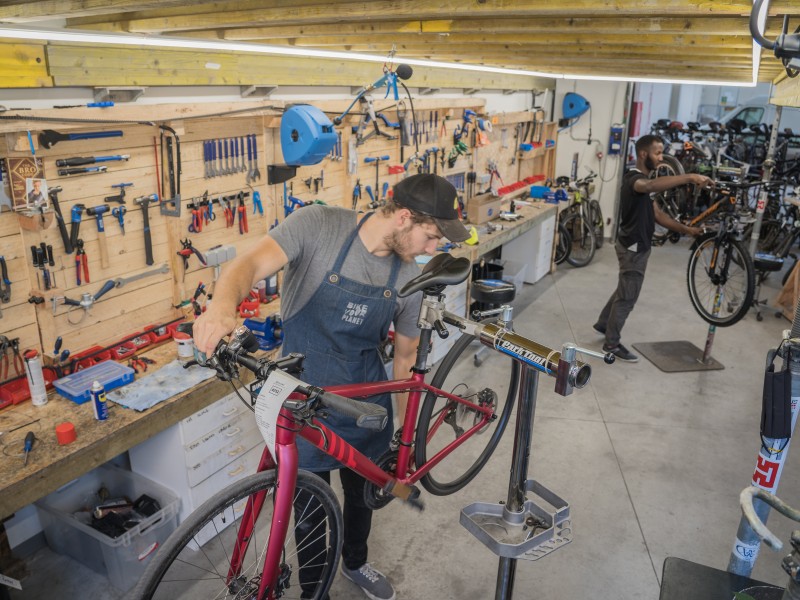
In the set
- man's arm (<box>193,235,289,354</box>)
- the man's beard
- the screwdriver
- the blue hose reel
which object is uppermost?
the blue hose reel

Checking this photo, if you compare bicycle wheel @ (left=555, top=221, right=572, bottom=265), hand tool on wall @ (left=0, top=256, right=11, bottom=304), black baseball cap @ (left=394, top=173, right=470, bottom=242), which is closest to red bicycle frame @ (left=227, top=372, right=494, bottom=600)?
black baseball cap @ (left=394, top=173, right=470, bottom=242)

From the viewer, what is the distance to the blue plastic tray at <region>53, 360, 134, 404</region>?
2568mm

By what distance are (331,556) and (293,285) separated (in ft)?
3.12

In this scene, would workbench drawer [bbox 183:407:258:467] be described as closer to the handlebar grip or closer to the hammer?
the hammer

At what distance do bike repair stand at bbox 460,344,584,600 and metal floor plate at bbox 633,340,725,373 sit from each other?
11.3 ft

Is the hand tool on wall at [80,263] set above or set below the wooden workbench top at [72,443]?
above

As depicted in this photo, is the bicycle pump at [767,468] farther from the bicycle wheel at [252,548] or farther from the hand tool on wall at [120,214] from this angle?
the hand tool on wall at [120,214]

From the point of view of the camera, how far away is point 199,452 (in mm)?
2799

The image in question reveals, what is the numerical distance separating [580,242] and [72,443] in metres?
6.64

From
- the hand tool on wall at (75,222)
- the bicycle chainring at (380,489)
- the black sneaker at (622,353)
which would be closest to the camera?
the bicycle chainring at (380,489)

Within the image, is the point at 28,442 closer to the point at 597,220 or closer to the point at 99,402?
the point at 99,402

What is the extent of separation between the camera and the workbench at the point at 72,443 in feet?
6.86

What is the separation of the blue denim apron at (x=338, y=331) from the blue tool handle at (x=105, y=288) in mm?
1204

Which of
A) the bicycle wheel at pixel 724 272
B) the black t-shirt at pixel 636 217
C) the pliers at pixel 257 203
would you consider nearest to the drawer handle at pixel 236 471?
the pliers at pixel 257 203
